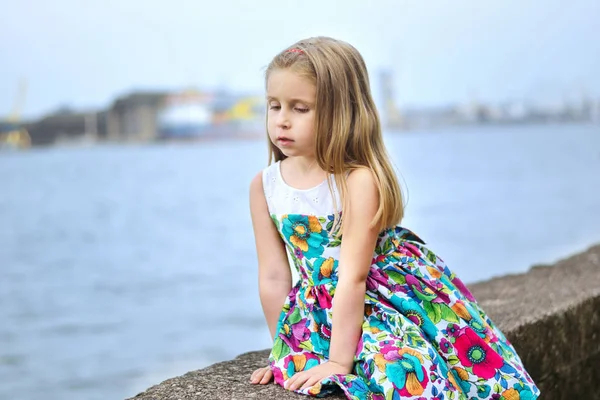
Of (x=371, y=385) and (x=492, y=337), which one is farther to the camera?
(x=492, y=337)

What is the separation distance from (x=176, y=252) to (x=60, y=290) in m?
3.84

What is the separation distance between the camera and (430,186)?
1005 inches

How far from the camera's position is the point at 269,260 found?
2094 mm

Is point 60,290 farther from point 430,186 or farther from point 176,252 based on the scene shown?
point 430,186

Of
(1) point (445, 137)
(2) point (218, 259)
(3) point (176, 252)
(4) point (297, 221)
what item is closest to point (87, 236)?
(3) point (176, 252)

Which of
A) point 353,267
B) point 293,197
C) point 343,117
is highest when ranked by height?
point 343,117

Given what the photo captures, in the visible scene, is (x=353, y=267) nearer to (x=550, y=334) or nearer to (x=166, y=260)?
(x=550, y=334)

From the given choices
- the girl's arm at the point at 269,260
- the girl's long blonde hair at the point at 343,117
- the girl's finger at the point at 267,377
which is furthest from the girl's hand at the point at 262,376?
the girl's long blonde hair at the point at 343,117

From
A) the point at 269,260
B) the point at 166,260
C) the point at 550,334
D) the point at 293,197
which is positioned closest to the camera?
the point at 293,197

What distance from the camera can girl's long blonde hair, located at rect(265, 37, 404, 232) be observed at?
1.89 meters

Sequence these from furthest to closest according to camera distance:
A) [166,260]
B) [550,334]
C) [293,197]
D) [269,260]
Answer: [166,260], [550,334], [269,260], [293,197]

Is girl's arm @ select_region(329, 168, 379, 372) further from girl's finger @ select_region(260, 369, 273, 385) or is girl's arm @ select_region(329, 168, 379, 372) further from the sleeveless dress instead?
girl's finger @ select_region(260, 369, 273, 385)

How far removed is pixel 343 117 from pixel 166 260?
570 inches

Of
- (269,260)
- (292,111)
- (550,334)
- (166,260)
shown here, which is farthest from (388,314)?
(166,260)
